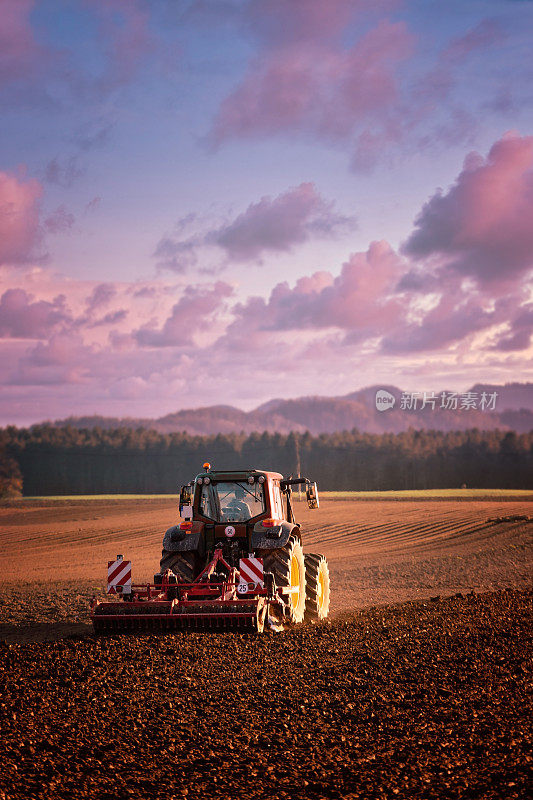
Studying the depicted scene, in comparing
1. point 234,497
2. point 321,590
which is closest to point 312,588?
point 321,590

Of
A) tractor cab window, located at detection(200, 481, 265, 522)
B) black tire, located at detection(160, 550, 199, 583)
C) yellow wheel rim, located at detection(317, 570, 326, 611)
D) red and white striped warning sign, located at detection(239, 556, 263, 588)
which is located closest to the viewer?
red and white striped warning sign, located at detection(239, 556, 263, 588)

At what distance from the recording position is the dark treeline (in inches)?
3007

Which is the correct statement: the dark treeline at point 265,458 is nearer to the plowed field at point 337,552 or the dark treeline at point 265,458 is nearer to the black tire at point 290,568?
the plowed field at point 337,552

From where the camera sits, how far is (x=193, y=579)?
11.6m

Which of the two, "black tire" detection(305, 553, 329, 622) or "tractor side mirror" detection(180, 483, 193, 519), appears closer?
"tractor side mirror" detection(180, 483, 193, 519)

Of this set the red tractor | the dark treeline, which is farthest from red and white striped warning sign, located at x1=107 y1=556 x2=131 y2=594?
the dark treeline

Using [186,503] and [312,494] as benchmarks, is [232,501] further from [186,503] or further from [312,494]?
[312,494]

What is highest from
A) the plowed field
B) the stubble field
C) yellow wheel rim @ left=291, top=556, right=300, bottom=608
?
yellow wheel rim @ left=291, top=556, right=300, bottom=608

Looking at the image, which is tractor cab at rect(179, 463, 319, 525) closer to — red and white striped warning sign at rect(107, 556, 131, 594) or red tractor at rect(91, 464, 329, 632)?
red tractor at rect(91, 464, 329, 632)

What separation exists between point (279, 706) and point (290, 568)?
3.91 metres

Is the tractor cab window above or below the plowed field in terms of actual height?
above

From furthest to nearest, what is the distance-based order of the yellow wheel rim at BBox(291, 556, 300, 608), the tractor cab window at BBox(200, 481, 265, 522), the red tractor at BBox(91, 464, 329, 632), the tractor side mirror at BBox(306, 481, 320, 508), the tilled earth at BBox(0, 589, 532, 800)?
the tractor cab window at BBox(200, 481, 265, 522), the tractor side mirror at BBox(306, 481, 320, 508), the yellow wheel rim at BBox(291, 556, 300, 608), the red tractor at BBox(91, 464, 329, 632), the tilled earth at BBox(0, 589, 532, 800)

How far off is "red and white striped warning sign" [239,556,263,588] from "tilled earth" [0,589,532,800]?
2.68 ft

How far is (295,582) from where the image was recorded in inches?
452
